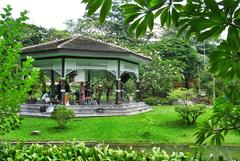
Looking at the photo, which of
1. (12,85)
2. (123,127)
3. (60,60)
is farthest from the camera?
(60,60)

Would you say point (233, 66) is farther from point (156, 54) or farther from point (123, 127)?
point (156, 54)

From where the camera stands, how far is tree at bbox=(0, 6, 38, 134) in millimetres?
3830

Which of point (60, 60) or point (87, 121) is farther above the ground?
point (60, 60)

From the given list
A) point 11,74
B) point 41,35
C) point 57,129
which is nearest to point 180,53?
point 41,35

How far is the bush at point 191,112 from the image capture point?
15531 millimetres

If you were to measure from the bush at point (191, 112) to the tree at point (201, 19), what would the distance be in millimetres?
14438

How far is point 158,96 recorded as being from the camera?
28.4 meters

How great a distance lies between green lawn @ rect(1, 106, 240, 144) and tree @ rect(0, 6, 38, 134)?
9419mm

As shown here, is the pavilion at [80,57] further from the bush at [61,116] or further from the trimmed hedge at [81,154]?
the trimmed hedge at [81,154]

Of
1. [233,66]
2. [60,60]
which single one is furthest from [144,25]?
[60,60]

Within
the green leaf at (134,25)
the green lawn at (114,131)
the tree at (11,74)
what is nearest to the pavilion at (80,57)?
the green lawn at (114,131)

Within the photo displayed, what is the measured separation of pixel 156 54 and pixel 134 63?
8359 mm

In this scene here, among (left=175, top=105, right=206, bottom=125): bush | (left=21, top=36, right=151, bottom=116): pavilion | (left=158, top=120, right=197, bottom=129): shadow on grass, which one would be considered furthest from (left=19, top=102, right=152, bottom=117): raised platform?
(left=175, top=105, right=206, bottom=125): bush

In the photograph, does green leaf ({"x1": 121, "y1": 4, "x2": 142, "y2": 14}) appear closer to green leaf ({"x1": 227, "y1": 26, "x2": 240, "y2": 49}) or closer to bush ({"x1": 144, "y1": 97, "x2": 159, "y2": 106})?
green leaf ({"x1": 227, "y1": 26, "x2": 240, "y2": 49})
